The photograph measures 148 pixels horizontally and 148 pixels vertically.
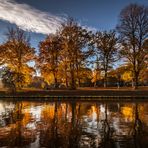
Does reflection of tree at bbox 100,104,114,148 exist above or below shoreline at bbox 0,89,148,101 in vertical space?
below

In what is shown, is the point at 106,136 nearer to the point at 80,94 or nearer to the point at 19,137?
the point at 19,137

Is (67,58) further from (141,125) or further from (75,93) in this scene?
(141,125)

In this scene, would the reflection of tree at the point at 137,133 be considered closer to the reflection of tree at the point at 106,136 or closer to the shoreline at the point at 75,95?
the reflection of tree at the point at 106,136

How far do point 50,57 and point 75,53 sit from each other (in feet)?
24.8

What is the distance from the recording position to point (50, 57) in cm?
7219

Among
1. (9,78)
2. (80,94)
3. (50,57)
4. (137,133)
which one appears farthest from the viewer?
(50,57)

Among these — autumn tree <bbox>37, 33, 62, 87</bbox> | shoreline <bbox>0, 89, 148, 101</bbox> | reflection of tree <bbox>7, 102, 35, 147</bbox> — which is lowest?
reflection of tree <bbox>7, 102, 35, 147</bbox>

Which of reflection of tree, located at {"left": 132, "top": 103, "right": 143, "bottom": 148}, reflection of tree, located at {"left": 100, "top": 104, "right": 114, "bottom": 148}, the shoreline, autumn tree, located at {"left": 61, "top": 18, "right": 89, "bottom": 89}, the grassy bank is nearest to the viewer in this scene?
reflection of tree, located at {"left": 100, "top": 104, "right": 114, "bottom": 148}

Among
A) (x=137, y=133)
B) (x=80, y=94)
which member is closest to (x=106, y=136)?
(x=137, y=133)

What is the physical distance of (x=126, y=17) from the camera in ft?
216

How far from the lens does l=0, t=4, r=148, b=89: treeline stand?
65562 millimetres

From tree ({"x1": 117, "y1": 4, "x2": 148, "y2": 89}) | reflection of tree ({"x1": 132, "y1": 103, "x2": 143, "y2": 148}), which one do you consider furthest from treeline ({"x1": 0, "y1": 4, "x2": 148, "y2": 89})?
reflection of tree ({"x1": 132, "y1": 103, "x2": 143, "y2": 148})

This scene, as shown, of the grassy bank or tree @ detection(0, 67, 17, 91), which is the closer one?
the grassy bank

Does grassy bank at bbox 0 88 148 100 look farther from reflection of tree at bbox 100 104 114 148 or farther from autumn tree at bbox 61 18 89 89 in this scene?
reflection of tree at bbox 100 104 114 148
